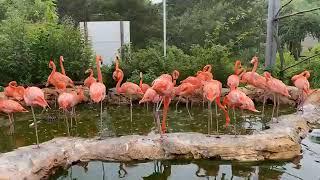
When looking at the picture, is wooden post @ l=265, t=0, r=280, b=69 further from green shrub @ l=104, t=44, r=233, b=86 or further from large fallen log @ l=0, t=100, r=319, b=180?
large fallen log @ l=0, t=100, r=319, b=180

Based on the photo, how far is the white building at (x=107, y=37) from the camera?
1046 cm

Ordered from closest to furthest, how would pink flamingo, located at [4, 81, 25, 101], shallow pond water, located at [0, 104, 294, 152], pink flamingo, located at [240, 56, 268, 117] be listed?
shallow pond water, located at [0, 104, 294, 152], pink flamingo, located at [240, 56, 268, 117], pink flamingo, located at [4, 81, 25, 101]

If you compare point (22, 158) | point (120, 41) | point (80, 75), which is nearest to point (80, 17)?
point (120, 41)

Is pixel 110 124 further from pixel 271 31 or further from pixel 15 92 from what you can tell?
pixel 271 31

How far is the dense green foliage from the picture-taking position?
9.03 meters

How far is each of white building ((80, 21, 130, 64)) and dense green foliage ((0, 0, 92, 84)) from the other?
0.68 meters

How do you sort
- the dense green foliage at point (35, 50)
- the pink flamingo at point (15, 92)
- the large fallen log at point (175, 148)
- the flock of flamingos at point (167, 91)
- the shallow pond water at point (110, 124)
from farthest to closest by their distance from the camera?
the dense green foliage at point (35, 50)
the pink flamingo at point (15, 92)
the shallow pond water at point (110, 124)
the flock of flamingos at point (167, 91)
the large fallen log at point (175, 148)

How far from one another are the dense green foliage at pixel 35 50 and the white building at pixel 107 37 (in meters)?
0.68

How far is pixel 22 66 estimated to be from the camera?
29.5 ft

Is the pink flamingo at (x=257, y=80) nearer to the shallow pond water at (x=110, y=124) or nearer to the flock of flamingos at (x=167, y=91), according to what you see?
the flock of flamingos at (x=167, y=91)

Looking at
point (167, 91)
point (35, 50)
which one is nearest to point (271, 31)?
point (35, 50)

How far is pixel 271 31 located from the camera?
1062 centimetres

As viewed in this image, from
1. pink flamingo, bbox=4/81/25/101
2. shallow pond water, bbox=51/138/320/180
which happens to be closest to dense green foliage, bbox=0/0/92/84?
pink flamingo, bbox=4/81/25/101

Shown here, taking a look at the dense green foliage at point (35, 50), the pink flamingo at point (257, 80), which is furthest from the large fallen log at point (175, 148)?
the dense green foliage at point (35, 50)
